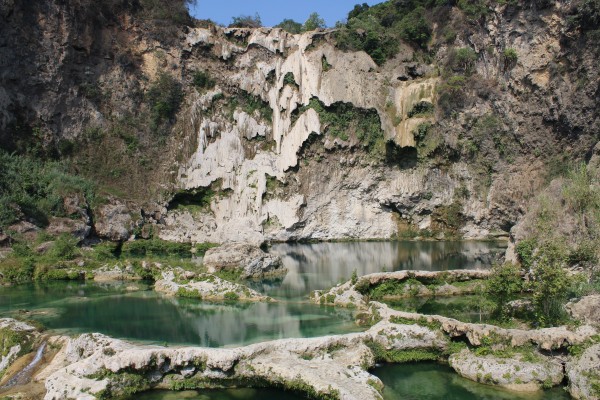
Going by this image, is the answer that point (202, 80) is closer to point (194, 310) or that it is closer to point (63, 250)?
point (63, 250)

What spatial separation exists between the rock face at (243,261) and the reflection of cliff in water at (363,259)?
141 cm

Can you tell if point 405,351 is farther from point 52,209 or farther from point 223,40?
point 223,40

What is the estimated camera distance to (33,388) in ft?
47.1

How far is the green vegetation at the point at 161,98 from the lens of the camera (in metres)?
54.1

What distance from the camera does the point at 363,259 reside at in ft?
Answer: 126

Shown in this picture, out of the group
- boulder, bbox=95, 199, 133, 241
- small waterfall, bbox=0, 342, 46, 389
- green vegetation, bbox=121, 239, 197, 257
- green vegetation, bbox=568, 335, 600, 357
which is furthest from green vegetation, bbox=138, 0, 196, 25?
green vegetation, bbox=568, 335, 600, 357

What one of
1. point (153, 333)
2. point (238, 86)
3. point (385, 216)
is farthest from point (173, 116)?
point (153, 333)

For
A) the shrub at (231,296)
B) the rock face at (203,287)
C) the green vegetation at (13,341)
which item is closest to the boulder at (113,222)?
the rock face at (203,287)

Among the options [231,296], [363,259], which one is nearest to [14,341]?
[231,296]

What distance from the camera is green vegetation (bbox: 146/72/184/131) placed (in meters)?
54.1

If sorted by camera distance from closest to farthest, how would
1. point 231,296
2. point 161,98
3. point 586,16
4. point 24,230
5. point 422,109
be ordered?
point 231,296 < point 24,230 < point 586,16 < point 422,109 < point 161,98

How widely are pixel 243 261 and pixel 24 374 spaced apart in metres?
17.0

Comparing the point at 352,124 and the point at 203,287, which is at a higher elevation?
the point at 352,124

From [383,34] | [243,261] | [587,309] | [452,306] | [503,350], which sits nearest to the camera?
[503,350]
